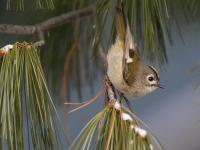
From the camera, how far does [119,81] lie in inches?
38.7

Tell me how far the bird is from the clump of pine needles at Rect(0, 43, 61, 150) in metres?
0.18

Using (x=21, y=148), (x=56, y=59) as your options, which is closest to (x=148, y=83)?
(x=56, y=59)

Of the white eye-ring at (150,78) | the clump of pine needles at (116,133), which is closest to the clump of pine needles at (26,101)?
the clump of pine needles at (116,133)

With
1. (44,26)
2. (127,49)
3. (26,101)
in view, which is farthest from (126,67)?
(26,101)

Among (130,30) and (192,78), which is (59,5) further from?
(192,78)

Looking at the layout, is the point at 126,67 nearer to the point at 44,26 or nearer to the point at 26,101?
the point at 44,26

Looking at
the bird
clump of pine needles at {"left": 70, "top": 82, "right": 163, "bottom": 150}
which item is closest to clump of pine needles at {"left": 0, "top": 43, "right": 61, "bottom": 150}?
clump of pine needles at {"left": 70, "top": 82, "right": 163, "bottom": 150}

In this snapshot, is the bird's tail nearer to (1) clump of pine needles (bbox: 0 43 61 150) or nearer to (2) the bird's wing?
(2) the bird's wing

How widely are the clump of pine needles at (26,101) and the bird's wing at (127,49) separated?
0.19m

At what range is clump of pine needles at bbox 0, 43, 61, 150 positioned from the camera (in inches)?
30.9

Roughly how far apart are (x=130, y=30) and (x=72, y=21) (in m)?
0.24

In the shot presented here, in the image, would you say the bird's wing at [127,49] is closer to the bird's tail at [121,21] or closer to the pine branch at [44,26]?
the bird's tail at [121,21]

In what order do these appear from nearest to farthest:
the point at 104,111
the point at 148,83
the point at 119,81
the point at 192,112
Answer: the point at 104,111
the point at 119,81
the point at 148,83
the point at 192,112

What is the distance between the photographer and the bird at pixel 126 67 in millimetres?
972
